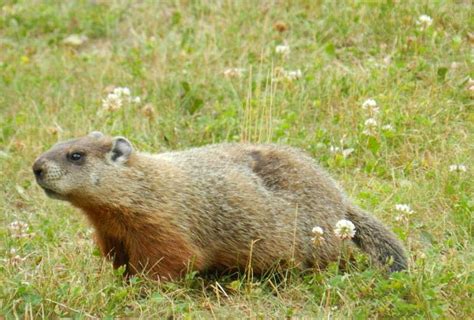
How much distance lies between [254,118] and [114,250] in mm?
2098

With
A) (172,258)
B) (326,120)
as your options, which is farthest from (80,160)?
(326,120)

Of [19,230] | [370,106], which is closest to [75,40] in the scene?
[370,106]

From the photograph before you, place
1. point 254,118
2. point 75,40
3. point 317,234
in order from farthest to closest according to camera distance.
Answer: point 75,40
point 254,118
point 317,234

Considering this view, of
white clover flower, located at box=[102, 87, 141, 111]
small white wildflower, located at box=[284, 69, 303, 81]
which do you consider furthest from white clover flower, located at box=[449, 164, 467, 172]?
white clover flower, located at box=[102, 87, 141, 111]

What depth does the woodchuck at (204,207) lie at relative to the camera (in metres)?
4.91

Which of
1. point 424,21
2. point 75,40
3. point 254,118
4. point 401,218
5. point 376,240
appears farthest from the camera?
point 75,40

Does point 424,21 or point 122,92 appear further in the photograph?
point 424,21

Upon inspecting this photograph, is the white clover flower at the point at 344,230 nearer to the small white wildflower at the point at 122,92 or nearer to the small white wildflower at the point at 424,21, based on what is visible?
the small white wildflower at the point at 122,92

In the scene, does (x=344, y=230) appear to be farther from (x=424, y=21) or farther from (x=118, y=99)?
(x=424, y=21)

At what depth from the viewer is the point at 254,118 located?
268 inches

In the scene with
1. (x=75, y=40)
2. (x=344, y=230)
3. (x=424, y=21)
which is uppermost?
(x=424, y=21)

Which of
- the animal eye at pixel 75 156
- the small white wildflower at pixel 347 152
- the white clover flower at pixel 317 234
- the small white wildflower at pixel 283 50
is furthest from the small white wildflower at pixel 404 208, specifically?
the small white wildflower at pixel 283 50

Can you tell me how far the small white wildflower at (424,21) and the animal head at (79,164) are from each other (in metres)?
3.28

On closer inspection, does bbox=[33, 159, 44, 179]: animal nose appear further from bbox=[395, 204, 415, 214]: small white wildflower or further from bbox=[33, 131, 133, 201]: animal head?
bbox=[395, 204, 415, 214]: small white wildflower
